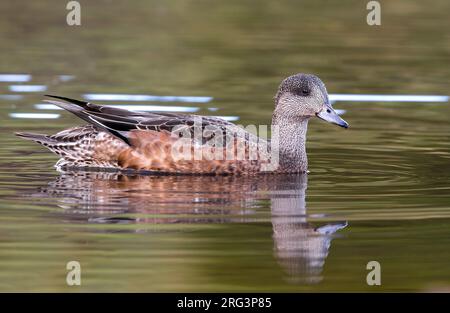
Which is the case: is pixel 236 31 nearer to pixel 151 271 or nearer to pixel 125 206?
pixel 125 206

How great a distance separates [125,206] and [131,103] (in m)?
5.15

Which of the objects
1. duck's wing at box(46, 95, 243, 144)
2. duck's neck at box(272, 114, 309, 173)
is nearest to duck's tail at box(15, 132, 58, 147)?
duck's wing at box(46, 95, 243, 144)

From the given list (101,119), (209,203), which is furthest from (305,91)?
(209,203)

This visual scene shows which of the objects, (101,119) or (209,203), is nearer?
(209,203)

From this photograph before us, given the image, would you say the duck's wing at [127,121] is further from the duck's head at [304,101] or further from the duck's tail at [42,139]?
the duck's head at [304,101]

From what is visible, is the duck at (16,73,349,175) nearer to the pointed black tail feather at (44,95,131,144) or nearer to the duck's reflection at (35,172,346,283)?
the pointed black tail feather at (44,95,131,144)

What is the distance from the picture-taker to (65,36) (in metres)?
20.0

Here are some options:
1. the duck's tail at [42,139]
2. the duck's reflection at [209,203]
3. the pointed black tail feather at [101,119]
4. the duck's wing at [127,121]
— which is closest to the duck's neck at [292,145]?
the duck's reflection at [209,203]

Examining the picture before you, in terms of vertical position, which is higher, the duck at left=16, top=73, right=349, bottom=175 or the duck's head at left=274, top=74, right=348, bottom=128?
the duck's head at left=274, top=74, right=348, bottom=128

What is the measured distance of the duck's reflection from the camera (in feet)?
27.7

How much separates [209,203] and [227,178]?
1389 mm

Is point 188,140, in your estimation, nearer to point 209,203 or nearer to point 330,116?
point 330,116

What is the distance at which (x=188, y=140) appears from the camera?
36.9 feet

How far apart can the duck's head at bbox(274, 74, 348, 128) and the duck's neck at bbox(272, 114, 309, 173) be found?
6cm
